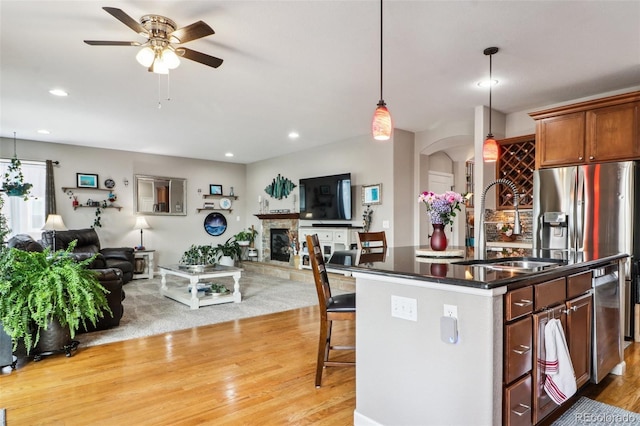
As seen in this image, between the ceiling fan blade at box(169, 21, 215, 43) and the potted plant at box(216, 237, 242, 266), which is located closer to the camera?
the ceiling fan blade at box(169, 21, 215, 43)

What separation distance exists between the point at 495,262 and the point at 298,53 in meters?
2.30

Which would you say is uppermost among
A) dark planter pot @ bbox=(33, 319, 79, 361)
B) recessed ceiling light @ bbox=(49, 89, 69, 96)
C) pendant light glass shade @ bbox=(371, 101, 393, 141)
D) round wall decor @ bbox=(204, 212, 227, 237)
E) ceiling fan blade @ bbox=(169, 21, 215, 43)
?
recessed ceiling light @ bbox=(49, 89, 69, 96)

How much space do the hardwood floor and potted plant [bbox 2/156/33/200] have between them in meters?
4.07

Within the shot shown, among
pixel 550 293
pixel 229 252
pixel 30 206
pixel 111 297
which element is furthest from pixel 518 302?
pixel 30 206

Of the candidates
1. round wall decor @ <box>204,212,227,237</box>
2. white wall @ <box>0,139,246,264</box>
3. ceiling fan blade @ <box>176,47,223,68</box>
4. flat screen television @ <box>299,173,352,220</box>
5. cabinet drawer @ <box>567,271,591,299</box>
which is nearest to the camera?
cabinet drawer @ <box>567,271,591,299</box>

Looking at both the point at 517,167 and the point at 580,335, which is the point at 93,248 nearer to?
the point at 517,167

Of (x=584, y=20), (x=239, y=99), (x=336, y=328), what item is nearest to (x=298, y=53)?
(x=239, y=99)

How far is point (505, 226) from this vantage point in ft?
16.6

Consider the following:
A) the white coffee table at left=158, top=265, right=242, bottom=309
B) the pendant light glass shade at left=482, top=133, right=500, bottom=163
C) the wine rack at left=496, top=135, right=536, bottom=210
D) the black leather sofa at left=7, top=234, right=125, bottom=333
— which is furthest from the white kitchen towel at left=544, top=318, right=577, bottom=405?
the white coffee table at left=158, top=265, right=242, bottom=309

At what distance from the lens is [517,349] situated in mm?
1690

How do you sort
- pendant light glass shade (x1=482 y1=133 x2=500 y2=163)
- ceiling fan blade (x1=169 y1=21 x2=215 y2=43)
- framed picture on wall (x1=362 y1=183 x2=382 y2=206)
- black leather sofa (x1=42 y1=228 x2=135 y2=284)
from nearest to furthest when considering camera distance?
ceiling fan blade (x1=169 y1=21 x2=215 y2=43)
pendant light glass shade (x1=482 y1=133 x2=500 y2=163)
framed picture on wall (x1=362 y1=183 x2=382 y2=206)
black leather sofa (x1=42 y1=228 x2=135 y2=284)

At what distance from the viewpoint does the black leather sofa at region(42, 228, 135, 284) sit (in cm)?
627

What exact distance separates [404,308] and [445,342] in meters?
0.25

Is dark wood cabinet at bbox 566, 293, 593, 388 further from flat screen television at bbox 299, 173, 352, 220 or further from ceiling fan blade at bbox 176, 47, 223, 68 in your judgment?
flat screen television at bbox 299, 173, 352, 220
